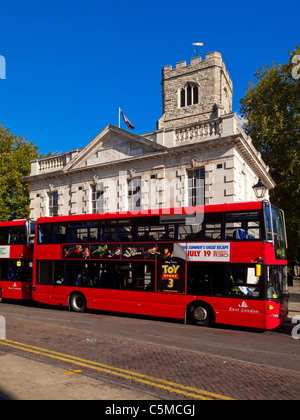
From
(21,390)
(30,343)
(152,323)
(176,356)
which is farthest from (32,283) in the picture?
(21,390)

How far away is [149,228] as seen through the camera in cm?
1430

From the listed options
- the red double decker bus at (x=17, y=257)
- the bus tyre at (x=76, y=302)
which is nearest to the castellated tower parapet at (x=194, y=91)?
the red double decker bus at (x=17, y=257)

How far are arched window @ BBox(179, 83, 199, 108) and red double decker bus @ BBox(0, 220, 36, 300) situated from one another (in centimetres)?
2712

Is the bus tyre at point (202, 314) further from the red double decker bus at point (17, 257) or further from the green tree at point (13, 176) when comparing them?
the green tree at point (13, 176)

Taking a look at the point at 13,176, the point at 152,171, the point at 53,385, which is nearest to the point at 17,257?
the point at 152,171

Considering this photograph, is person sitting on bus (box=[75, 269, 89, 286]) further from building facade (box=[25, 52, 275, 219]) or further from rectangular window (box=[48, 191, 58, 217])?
rectangular window (box=[48, 191, 58, 217])

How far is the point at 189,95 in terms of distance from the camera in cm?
4122

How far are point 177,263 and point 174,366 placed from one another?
620cm

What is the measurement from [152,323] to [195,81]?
33005 mm

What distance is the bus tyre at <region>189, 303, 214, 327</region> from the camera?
12.9 metres

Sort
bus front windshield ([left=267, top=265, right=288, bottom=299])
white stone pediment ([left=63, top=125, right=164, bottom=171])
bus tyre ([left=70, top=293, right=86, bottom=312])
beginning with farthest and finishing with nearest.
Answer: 1. white stone pediment ([left=63, top=125, right=164, bottom=171])
2. bus tyre ([left=70, top=293, right=86, bottom=312])
3. bus front windshield ([left=267, top=265, right=288, bottom=299])

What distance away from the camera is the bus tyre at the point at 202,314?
12930mm

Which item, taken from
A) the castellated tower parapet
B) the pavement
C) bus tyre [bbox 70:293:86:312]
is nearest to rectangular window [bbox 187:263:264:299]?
bus tyre [bbox 70:293:86:312]

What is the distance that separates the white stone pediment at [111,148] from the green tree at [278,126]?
11.9 metres
